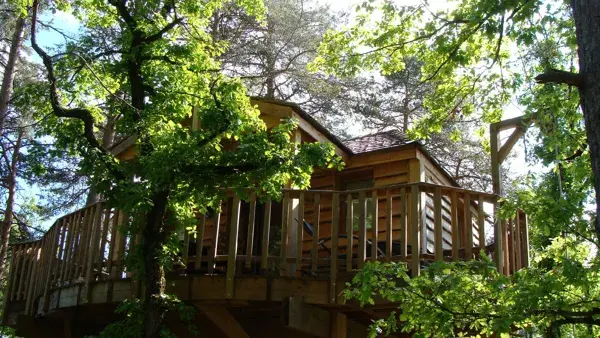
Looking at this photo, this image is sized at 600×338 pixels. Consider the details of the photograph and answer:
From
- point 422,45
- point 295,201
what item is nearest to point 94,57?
point 295,201

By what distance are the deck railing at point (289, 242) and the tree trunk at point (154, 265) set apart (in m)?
0.41

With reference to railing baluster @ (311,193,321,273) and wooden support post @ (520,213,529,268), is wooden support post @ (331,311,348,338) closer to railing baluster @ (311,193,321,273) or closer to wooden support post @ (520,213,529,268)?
railing baluster @ (311,193,321,273)

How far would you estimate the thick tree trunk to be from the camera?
4.09 metres

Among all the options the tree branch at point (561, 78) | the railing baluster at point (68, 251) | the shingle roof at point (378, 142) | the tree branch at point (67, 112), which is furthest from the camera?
the shingle roof at point (378, 142)

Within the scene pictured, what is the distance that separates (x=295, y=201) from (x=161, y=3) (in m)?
3.29

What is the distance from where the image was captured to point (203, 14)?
9.62m

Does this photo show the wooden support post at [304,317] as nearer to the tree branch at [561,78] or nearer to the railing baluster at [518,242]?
the railing baluster at [518,242]

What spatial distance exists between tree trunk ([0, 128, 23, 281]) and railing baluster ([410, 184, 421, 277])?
14676mm

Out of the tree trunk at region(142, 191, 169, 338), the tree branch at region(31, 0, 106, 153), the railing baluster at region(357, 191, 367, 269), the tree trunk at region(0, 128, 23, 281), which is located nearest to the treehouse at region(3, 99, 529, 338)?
the railing baluster at region(357, 191, 367, 269)

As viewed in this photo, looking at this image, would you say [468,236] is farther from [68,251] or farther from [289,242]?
[68,251]

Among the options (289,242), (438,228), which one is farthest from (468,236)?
(289,242)

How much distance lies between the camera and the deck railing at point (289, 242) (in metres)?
7.62

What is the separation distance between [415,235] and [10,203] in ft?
52.6

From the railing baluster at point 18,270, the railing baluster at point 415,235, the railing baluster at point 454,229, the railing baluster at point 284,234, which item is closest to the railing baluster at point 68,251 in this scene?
the railing baluster at point 18,270
